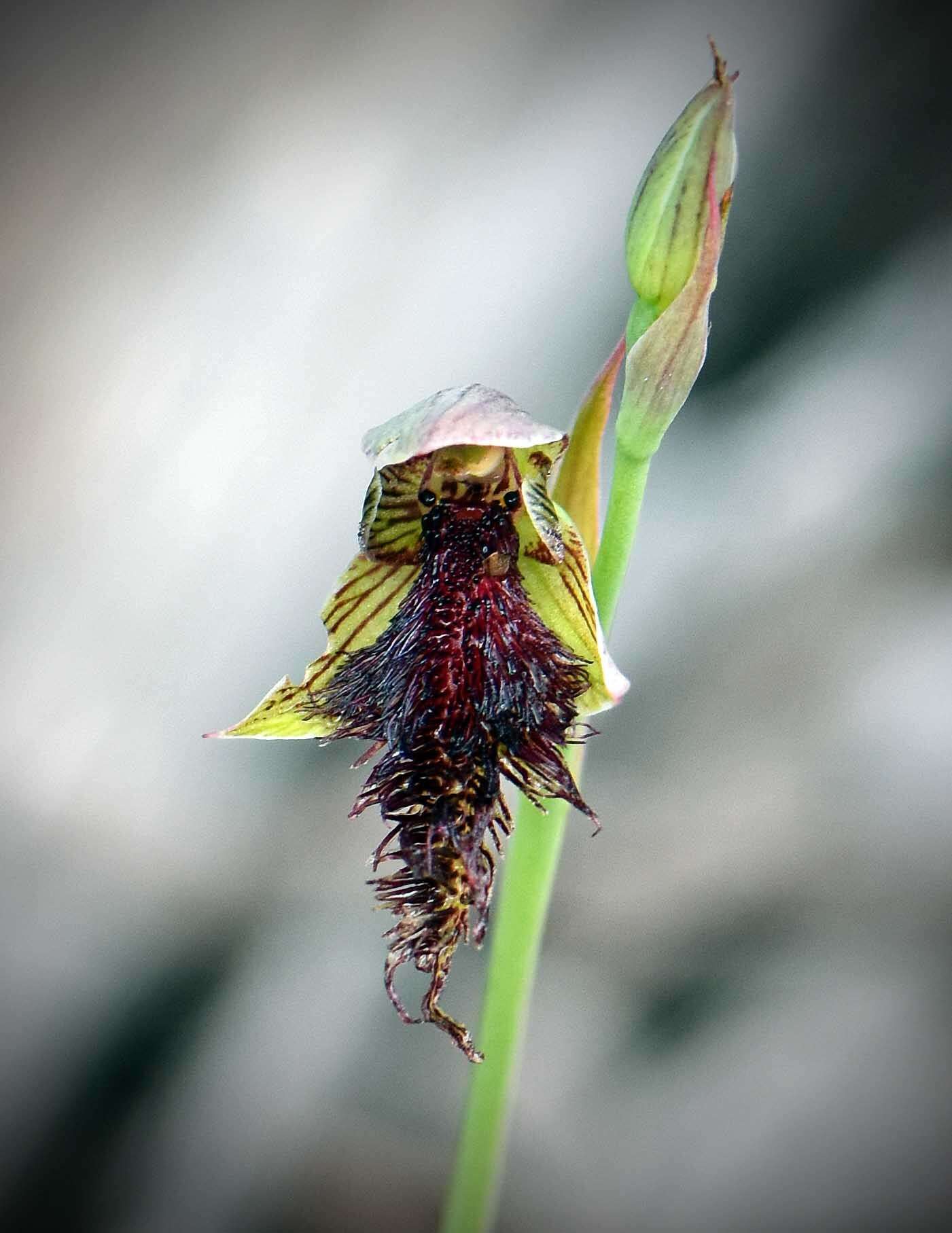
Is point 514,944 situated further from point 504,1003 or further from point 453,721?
point 453,721

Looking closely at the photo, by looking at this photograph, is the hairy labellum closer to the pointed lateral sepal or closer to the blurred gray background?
the pointed lateral sepal

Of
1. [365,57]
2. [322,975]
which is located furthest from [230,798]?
[365,57]

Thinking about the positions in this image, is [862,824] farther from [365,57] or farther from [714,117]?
[365,57]

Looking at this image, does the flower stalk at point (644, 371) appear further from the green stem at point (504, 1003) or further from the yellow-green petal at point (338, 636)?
the yellow-green petal at point (338, 636)

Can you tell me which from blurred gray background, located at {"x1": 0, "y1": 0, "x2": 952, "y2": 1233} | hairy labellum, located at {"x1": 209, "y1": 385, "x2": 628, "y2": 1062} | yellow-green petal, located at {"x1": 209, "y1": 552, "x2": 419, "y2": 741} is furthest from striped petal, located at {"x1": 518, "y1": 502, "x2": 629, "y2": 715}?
blurred gray background, located at {"x1": 0, "y1": 0, "x2": 952, "y2": 1233}

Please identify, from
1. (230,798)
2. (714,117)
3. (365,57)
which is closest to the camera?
(714,117)

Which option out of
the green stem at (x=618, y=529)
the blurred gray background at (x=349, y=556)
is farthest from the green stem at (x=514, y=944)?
the blurred gray background at (x=349, y=556)

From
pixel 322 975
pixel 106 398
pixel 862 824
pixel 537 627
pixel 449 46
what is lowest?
pixel 862 824
